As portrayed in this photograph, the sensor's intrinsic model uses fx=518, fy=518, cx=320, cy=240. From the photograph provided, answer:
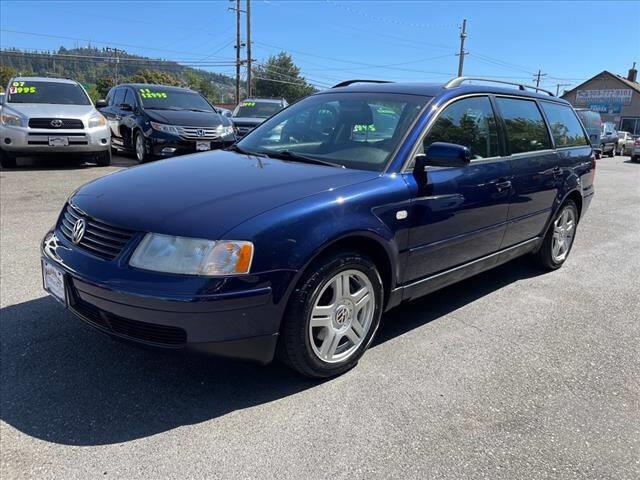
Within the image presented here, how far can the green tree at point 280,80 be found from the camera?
261ft

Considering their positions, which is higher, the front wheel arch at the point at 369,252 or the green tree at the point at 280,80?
the green tree at the point at 280,80

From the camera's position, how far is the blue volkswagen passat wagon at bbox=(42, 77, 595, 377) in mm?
2389

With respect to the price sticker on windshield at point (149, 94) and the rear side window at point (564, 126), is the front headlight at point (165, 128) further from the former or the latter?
the rear side window at point (564, 126)

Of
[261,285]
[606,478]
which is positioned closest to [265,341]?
[261,285]

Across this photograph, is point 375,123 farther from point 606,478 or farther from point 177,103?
point 177,103

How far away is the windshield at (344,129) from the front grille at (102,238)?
1.33 meters

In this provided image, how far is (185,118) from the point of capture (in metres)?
10.3

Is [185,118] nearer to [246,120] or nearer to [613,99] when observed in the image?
[246,120]

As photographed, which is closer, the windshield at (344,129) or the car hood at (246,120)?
the windshield at (344,129)

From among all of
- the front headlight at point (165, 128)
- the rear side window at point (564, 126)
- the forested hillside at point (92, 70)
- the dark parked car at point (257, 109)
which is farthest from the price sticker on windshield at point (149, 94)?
the forested hillside at point (92, 70)

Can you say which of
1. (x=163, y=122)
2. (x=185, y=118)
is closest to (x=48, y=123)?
(x=163, y=122)

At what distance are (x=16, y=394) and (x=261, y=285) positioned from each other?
1417 mm

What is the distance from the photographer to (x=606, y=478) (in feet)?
7.37

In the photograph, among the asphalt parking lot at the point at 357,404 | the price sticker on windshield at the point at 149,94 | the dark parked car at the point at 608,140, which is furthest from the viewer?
the dark parked car at the point at 608,140
